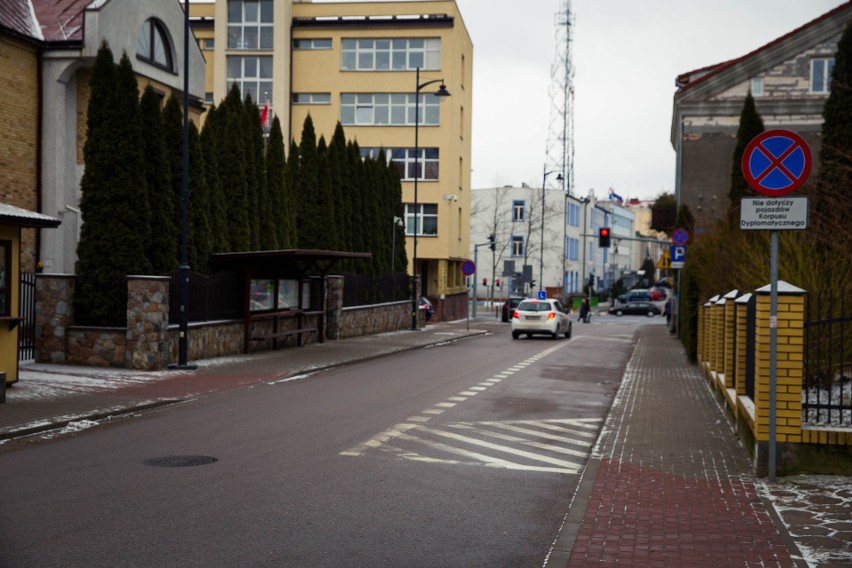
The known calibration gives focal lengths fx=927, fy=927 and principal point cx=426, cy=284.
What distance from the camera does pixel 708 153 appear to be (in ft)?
152

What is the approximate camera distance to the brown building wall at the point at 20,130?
25344 mm

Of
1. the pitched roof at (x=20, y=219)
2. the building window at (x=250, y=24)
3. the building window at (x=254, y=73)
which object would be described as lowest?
the pitched roof at (x=20, y=219)

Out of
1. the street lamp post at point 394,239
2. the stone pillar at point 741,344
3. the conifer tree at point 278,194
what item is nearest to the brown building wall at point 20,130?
the conifer tree at point 278,194

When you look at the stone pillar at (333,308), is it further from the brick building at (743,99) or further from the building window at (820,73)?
the building window at (820,73)

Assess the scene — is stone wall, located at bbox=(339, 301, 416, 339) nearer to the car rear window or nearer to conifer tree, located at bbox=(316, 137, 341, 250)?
conifer tree, located at bbox=(316, 137, 341, 250)

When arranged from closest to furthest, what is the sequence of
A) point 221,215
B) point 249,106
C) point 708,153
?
1. point 221,215
2. point 249,106
3. point 708,153

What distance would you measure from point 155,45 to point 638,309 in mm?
49220

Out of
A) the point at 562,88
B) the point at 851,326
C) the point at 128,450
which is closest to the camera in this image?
the point at 128,450

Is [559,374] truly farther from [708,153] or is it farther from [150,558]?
[708,153]

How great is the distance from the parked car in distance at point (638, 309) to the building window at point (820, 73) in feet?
92.9

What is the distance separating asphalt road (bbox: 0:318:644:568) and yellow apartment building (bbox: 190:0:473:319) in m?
38.6

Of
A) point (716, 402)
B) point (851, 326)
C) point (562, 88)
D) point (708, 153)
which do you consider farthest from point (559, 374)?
point (562, 88)

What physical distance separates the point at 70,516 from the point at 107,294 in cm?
1329

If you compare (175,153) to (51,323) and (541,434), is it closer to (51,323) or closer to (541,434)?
(51,323)
